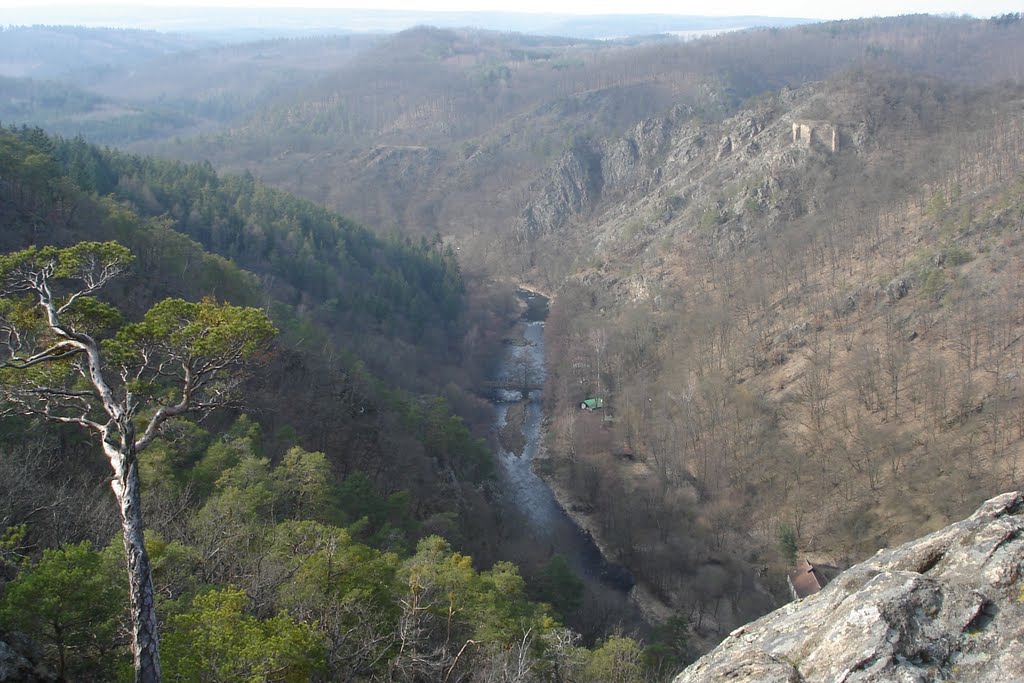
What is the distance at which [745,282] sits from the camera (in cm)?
5247

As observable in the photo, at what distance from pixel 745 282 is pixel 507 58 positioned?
159m

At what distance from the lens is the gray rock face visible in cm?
539

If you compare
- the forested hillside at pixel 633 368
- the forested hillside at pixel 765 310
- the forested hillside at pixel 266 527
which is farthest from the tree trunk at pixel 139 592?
the forested hillside at pixel 765 310

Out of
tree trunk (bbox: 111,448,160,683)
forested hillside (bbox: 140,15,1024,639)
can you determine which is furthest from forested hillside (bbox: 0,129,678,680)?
forested hillside (bbox: 140,15,1024,639)

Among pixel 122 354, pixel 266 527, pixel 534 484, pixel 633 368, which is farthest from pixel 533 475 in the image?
pixel 122 354

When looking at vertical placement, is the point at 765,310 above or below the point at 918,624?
below

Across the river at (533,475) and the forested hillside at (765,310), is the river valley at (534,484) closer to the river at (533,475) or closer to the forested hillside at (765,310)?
the river at (533,475)

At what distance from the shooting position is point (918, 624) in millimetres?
5684

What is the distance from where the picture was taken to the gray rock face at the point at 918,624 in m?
5.39

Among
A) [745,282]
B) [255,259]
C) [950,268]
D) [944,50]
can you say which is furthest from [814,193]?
[944,50]

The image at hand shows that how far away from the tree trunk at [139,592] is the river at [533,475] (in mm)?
24988

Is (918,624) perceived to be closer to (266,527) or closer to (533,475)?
(266,527)

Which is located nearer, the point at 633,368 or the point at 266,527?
the point at 266,527

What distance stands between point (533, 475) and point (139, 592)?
34056 mm
